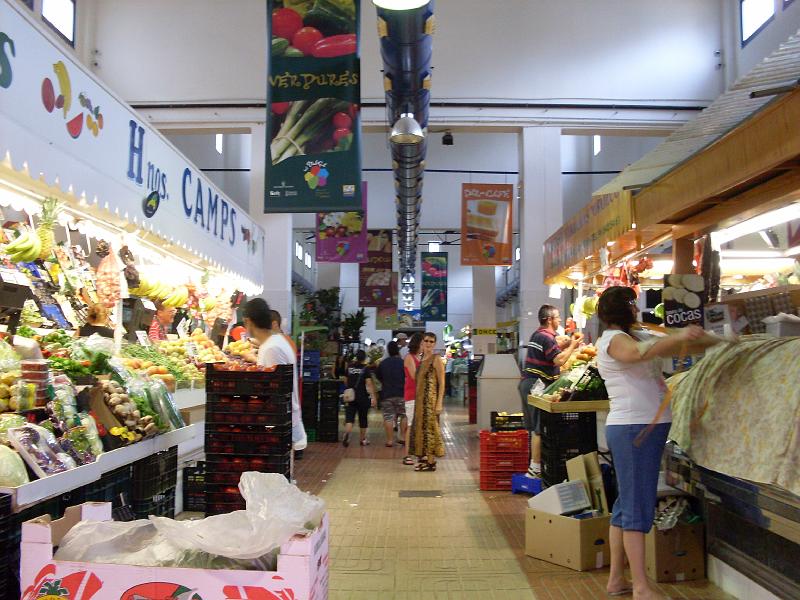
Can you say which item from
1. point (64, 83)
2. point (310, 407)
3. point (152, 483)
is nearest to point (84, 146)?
point (64, 83)

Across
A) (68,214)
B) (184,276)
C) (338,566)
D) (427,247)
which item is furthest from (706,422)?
(427,247)

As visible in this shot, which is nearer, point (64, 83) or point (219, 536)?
point (219, 536)

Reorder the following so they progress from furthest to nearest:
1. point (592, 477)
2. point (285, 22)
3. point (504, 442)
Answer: point (285, 22)
point (504, 442)
point (592, 477)

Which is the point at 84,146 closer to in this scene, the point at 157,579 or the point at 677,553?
the point at 157,579

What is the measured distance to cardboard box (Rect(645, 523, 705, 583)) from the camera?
13.2 feet

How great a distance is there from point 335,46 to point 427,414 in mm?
4374

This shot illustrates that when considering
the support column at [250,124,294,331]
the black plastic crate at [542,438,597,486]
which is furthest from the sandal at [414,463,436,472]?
the support column at [250,124,294,331]

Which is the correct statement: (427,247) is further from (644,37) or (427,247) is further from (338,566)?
(338,566)

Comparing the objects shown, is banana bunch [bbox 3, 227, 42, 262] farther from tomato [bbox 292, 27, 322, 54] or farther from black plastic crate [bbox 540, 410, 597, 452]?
tomato [bbox 292, 27, 322, 54]

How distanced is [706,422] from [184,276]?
22.0ft

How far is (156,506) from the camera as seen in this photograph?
4219 millimetres

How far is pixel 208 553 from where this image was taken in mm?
2221

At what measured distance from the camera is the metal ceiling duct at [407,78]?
27.3 ft

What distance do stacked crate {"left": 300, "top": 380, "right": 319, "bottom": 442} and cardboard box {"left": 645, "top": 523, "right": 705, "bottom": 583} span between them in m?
7.57
